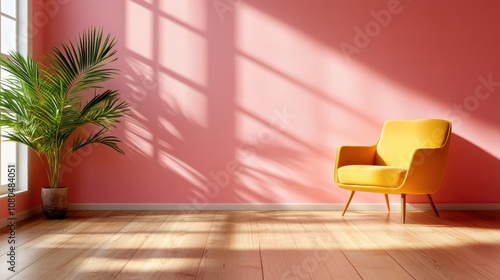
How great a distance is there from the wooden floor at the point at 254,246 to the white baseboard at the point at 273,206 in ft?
0.58

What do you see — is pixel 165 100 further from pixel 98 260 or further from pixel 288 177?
pixel 98 260

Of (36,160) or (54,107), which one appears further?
(36,160)

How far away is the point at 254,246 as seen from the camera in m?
3.22

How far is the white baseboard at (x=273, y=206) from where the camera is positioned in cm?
477

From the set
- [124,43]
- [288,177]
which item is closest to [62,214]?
[124,43]

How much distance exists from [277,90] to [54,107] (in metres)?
1.98

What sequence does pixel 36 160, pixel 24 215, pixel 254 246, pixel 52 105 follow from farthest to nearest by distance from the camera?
1. pixel 36 160
2. pixel 24 215
3. pixel 52 105
4. pixel 254 246

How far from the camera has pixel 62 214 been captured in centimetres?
425

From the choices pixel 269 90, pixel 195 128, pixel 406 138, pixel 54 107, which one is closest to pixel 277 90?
pixel 269 90

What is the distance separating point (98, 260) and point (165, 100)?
7.27ft

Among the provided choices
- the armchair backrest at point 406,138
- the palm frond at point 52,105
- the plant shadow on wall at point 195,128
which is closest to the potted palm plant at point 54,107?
the palm frond at point 52,105

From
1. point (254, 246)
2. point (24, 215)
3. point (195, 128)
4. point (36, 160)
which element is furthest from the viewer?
point (195, 128)

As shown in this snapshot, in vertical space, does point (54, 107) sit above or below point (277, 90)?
below

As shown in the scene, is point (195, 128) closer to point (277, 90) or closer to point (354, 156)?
point (277, 90)
